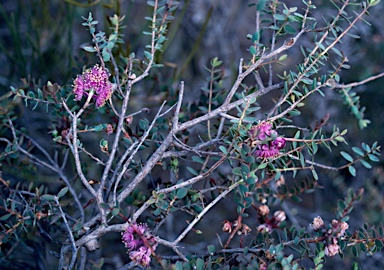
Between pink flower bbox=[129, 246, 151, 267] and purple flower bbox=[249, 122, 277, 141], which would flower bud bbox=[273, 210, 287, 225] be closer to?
purple flower bbox=[249, 122, 277, 141]

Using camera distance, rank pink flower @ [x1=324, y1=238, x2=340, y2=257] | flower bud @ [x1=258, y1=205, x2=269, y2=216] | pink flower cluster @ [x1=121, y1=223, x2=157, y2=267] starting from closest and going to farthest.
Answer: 1. pink flower cluster @ [x1=121, y1=223, x2=157, y2=267]
2. pink flower @ [x1=324, y1=238, x2=340, y2=257]
3. flower bud @ [x1=258, y1=205, x2=269, y2=216]

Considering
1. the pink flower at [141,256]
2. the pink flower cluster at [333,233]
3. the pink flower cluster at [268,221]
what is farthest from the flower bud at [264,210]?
the pink flower at [141,256]

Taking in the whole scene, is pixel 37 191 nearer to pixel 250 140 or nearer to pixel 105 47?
pixel 105 47

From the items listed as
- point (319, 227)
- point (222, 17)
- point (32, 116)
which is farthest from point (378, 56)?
point (32, 116)

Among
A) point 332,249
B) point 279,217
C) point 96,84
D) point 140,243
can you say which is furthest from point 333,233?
point 96,84

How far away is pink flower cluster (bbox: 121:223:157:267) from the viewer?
856mm

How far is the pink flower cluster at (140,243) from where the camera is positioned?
856mm

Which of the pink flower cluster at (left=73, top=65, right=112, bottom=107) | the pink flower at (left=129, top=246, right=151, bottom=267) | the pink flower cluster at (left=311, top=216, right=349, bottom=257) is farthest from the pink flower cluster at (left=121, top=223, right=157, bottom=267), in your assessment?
the pink flower cluster at (left=311, top=216, right=349, bottom=257)

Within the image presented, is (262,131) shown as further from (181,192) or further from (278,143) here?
(181,192)

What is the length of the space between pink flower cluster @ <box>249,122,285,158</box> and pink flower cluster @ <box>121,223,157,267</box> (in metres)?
0.28

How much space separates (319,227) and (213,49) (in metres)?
1.57

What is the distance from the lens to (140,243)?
880 millimetres

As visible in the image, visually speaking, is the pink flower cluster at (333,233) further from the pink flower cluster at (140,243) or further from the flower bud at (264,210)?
the pink flower cluster at (140,243)

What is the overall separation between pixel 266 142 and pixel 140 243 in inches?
12.9
